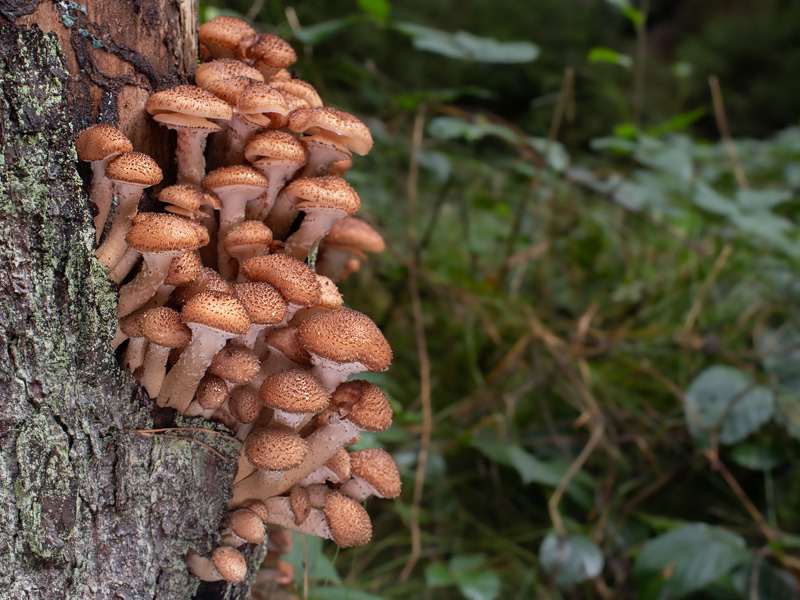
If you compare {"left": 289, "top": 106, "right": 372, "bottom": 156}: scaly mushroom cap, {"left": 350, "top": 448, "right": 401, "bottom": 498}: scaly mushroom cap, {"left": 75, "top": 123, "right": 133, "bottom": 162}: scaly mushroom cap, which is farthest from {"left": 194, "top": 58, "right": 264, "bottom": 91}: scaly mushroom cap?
{"left": 350, "top": 448, "right": 401, "bottom": 498}: scaly mushroom cap

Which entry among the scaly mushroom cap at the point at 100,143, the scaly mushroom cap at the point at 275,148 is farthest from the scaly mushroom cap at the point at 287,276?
the scaly mushroom cap at the point at 100,143

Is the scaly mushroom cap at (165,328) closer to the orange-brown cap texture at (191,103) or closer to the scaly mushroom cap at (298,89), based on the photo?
the orange-brown cap texture at (191,103)

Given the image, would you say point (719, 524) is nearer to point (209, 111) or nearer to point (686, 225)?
point (686, 225)

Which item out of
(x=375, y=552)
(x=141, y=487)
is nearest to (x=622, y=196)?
(x=375, y=552)

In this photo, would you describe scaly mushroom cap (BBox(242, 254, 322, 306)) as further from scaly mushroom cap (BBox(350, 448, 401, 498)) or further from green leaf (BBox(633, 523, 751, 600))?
green leaf (BBox(633, 523, 751, 600))

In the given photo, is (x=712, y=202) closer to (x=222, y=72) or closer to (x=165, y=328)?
(x=222, y=72)
